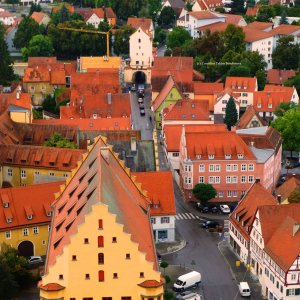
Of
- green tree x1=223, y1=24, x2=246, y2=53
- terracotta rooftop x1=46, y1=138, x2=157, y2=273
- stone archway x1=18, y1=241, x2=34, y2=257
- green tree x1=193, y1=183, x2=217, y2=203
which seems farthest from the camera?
green tree x1=223, y1=24, x2=246, y2=53

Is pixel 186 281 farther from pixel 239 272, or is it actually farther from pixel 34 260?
pixel 34 260

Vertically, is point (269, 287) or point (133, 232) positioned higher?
point (133, 232)

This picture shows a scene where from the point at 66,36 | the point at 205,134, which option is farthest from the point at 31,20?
the point at 205,134

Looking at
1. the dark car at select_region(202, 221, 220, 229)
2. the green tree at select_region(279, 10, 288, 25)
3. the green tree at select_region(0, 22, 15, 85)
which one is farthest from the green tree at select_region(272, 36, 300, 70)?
the dark car at select_region(202, 221, 220, 229)

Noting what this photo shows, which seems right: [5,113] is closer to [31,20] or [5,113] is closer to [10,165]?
[10,165]

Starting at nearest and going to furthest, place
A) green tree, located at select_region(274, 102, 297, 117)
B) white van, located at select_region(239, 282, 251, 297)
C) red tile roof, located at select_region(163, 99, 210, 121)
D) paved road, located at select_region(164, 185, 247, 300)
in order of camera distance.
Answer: white van, located at select_region(239, 282, 251, 297) → paved road, located at select_region(164, 185, 247, 300) → red tile roof, located at select_region(163, 99, 210, 121) → green tree, located at select_region(274, 102, 297, 117)

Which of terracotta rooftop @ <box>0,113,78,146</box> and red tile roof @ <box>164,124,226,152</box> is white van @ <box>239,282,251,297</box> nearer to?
red tile roof @ <box>164,124,226,152</box>

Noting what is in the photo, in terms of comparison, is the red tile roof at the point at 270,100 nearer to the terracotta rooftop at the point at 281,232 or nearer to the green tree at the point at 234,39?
the green tree at the point at 234,39
